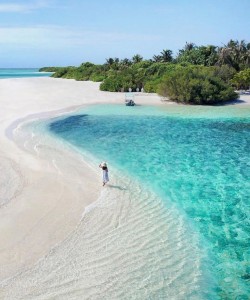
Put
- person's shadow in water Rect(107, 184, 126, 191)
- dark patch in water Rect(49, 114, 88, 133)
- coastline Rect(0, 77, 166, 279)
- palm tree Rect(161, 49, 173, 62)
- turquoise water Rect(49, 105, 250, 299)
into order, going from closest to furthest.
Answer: coastline Rect(0, 77, 166, 279)
turquoise water Rect(49, 105, 250, 299)
person's shadow in water Rect(107, 184, 126, 191)
dark patch in water Rect(49, 114, 88, 133)
palm tree Rect(161, 49, 173, 62)

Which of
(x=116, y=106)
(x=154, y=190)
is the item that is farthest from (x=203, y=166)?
(x=116, y=106)

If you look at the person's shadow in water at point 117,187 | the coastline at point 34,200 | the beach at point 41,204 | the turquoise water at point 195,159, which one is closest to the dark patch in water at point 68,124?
the turquoise water at point 195,159

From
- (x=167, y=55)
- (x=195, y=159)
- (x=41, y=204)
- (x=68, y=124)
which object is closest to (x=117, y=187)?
(x=41, y=204)

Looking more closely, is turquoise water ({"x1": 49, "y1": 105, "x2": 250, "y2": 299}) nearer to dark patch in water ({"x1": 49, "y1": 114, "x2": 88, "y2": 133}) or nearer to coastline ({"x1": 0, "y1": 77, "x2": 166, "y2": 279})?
dark patch in water ({"x1": 49, "y1": 114, "x2": 88, "y2": 133})

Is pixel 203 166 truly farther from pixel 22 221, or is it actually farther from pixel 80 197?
pixel 22 221

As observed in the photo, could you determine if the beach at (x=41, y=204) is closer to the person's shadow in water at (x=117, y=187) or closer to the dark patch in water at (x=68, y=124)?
the person's shadow in water at (x=117, y=187)

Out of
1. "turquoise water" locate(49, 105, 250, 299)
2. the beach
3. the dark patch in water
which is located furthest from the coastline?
the dark patch in water

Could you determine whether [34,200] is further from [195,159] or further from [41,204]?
[195,159]
